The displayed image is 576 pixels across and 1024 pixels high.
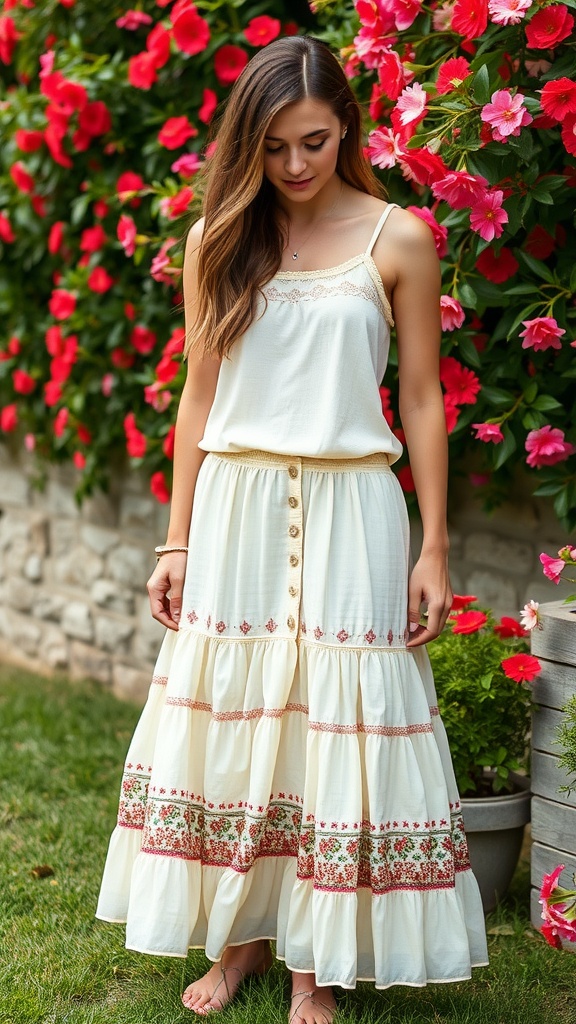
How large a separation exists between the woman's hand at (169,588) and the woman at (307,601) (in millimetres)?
57

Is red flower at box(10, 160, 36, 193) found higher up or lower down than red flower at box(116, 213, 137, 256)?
higher up

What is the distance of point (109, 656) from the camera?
500cm

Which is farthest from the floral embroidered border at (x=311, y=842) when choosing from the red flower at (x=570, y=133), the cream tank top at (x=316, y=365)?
the red flower at (x=570, y=133)

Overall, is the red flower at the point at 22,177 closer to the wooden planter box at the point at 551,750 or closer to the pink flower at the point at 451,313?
the pink flower at the point at 451,313

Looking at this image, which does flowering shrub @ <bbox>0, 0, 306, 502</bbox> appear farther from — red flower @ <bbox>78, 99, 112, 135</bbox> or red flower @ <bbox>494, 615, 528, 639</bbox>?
red flower @ <bbox>494, 615, 528, 639</bbox>

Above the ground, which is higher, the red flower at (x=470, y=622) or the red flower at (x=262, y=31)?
the red flower at (x=262, y=31)

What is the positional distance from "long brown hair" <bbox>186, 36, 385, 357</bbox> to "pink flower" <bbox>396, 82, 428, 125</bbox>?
0.56 feet

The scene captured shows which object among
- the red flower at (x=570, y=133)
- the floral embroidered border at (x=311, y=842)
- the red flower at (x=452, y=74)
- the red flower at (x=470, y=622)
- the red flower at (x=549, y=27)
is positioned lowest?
the floral embroidered border at (x=311, y=842)

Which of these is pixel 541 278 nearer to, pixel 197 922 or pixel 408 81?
pixel 408 81

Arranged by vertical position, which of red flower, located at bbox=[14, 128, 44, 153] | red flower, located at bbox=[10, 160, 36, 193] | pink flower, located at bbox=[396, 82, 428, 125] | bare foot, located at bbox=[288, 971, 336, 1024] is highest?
red flower, located at bbox=[14, 128, 44, 153]

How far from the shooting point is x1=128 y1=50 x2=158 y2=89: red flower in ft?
12.0

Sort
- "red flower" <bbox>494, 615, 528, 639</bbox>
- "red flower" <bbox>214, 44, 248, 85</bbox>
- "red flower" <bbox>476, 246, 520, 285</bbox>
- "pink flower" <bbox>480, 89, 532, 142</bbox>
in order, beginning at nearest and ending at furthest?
"pink flower" <bbox>480, 89, 532, 142</bbox> → "red flower" <bbox>476, 246, 520, 285</bbox> → "red flower" <bbox>494, 615, 528, 639</bbox> → "red flower" <bbox>214, 44, 248, 85</bbox>

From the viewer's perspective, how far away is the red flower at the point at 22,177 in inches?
174

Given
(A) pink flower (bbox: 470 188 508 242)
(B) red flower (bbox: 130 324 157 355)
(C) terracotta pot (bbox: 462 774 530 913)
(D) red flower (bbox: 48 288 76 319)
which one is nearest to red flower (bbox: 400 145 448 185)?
(A) pink flower (bbox: 470 188 508 242)
